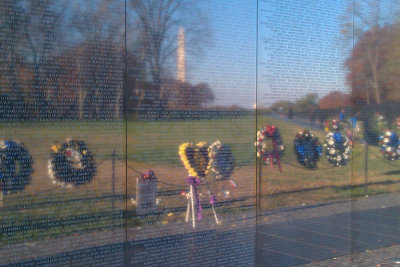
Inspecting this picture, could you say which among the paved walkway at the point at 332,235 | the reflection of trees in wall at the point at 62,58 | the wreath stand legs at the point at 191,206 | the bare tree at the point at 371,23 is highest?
the bare tree at the point at 371,23

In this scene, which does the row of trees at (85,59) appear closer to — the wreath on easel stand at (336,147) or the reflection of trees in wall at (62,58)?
the reflection of trees in wall at (62,58)

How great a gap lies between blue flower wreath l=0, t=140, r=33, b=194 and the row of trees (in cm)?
28

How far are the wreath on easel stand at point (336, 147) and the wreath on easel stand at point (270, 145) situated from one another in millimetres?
798

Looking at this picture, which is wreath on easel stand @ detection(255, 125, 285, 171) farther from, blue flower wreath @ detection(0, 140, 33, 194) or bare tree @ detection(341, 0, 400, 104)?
blue flower wreath @ detection(0, 140, 33, 194)

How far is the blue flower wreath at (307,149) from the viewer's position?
18.7 feet

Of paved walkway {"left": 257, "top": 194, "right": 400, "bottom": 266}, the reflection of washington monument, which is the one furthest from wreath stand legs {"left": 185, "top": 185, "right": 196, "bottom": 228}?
the reflection of washington monument

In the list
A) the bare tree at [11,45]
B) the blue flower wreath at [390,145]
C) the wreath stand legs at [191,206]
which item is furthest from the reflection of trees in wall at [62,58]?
the blue flower wreath at [390,145]

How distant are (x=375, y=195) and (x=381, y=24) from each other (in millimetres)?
2605

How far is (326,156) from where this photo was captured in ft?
19.4

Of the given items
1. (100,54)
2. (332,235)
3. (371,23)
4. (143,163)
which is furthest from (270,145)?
(371,23)

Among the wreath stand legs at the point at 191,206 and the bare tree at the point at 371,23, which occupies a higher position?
the bare tree at the point at 371,23

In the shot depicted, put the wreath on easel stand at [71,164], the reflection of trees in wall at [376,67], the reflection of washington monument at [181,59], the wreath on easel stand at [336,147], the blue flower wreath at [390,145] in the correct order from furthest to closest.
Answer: the blue flower wreath at [390,145], the reflection of trees in wall at [376,67], the wreath on easel stand at [336,147], the reflection of washington monument at [181,59], the wreath on easel stand at [71,164]

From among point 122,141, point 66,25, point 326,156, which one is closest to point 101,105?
point 122,141

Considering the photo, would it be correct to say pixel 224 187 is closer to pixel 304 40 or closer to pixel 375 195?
pixel 304 40
